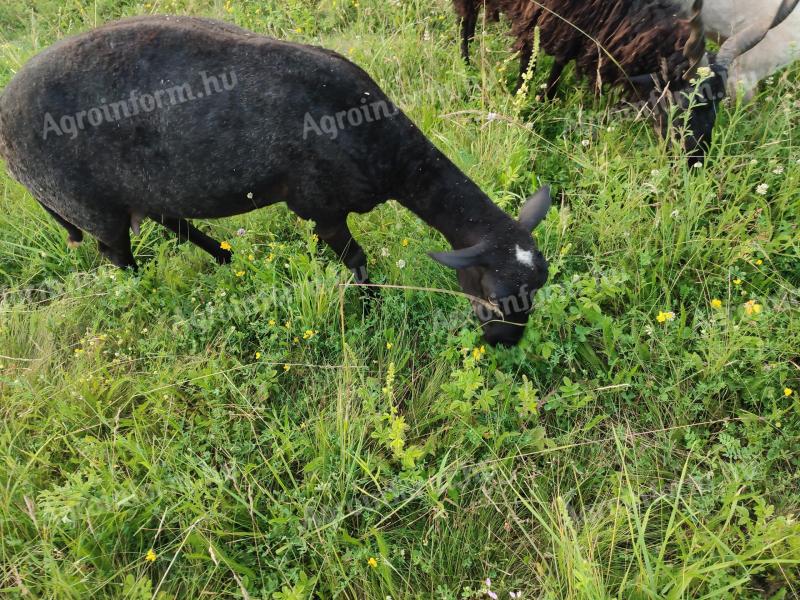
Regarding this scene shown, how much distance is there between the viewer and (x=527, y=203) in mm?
3080

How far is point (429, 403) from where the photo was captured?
2.96m

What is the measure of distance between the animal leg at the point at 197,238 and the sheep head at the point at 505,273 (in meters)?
1.86

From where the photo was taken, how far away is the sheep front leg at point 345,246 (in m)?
3.24

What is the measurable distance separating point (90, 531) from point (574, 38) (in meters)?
4.65

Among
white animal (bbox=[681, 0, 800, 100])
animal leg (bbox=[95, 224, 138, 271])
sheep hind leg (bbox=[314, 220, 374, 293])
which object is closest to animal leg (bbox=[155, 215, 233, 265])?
animal leg (bbox=[95, 224, 138, 271])

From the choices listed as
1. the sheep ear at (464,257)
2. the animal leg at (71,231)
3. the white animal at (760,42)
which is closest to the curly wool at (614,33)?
the white animal at (760,42)

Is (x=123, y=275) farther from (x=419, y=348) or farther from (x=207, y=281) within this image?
(x=419, y=348)

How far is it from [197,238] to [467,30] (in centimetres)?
328

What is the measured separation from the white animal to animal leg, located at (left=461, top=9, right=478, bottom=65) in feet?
5.85

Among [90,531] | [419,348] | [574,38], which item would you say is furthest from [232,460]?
[574,38]

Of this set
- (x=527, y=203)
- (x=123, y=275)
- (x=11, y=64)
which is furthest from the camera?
(x=11, y=64)

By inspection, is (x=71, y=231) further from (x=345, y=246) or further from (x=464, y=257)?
(x=464, y=257)

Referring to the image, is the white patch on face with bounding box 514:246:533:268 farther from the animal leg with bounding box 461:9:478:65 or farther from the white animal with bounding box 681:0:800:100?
the animal leg with bounding box 461:9:478:65

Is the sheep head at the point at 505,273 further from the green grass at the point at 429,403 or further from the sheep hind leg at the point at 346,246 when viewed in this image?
the sheep hind leg at the point at 346,246
